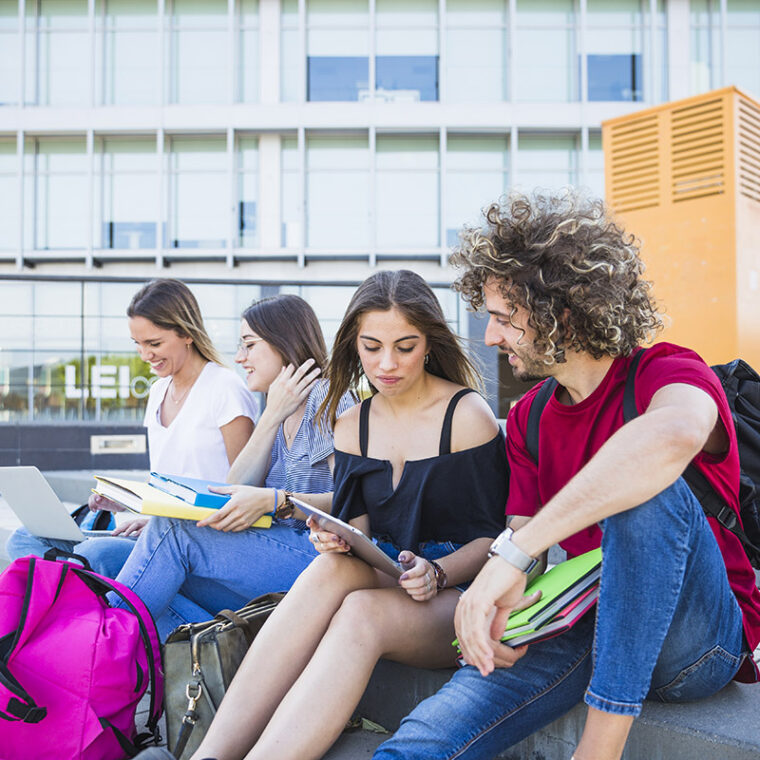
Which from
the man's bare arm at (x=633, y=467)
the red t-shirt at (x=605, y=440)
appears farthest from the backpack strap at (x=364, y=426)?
the man's bare arm at (x=633, y=467)

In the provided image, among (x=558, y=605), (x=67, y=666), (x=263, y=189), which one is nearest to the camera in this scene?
(x=558, y=605)

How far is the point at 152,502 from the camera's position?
2221mm

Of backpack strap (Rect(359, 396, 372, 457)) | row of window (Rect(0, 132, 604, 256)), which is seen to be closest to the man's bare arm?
backpack strap (Rect(359, 396, 372, 457))

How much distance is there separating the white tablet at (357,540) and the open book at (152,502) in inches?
21.1

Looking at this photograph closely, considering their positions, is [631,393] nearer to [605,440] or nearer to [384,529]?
[605,440]

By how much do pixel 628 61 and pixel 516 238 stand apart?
Result: 16864 millimetres

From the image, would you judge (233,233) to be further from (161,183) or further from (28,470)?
(28,470)

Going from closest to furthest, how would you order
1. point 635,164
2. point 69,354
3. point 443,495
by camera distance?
1. point 443,495
2. point 635,164
3. point 69,354

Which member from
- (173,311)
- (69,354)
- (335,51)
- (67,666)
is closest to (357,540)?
(67,666)

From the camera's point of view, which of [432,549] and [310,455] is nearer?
[432,549]

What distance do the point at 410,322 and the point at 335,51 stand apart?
16.1 meters

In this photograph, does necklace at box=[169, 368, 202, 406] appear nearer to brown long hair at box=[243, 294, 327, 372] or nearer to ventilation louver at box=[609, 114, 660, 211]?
brown long hair at box=[243, 294, 327, 372]

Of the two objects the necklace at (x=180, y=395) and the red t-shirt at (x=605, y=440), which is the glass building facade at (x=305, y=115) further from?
the red t-shirt at (x=605, y=440)

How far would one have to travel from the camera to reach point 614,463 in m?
1.43
